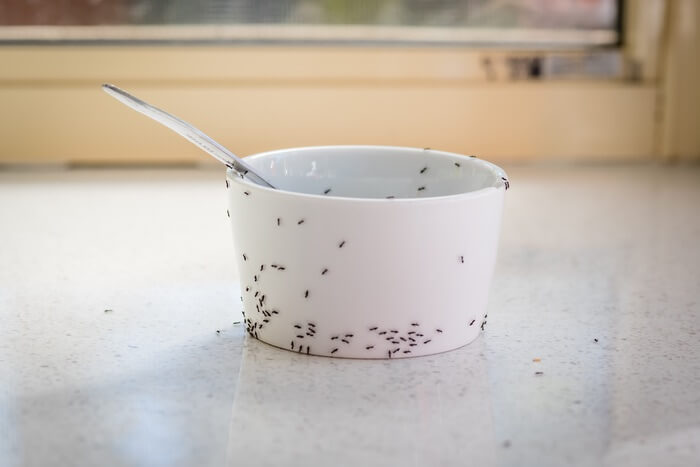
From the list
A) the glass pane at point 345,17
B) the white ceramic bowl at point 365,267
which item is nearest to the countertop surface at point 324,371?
the white ceramic bowl at point 365,267

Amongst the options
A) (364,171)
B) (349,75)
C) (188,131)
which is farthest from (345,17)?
(188,131)

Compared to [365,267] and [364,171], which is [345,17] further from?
[365,267]

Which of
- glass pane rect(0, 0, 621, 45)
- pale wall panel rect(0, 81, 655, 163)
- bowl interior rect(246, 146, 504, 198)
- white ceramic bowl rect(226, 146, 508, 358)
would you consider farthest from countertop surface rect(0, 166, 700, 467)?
glass pane rect(0, 0, 621, 45)

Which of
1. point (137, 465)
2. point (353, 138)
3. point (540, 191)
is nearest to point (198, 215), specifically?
point (353, 138)

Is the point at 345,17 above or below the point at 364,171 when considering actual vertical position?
above

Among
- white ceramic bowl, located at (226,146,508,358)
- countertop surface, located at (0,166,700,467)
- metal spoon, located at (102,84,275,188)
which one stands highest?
metal spoon, located at (102,84,275,188)

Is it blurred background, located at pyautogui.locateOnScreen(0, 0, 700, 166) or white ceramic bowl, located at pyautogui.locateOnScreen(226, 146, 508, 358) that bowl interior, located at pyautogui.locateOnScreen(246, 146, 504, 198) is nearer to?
white ceramic bowl, located at pyautogui.locateOnScreen(226, 146, 508, 358)
